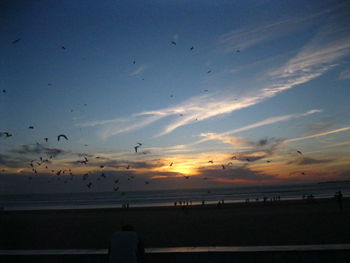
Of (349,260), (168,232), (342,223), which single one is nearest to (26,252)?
(349,260)

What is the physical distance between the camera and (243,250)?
19.0 feet

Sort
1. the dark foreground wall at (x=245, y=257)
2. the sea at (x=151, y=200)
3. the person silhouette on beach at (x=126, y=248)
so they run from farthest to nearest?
1. the sea at (x=151, y=200)
2. the dark foreground wall at (x=245, y=257)
3. the person silhouette on beach at (x=126, y=248)

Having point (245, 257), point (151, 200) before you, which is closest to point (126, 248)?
point (245, 257)

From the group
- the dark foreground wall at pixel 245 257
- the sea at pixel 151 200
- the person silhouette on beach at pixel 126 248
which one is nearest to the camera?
the person silhouette on beach at pixel 126 248

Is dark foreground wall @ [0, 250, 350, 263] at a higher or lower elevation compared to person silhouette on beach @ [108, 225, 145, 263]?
lower

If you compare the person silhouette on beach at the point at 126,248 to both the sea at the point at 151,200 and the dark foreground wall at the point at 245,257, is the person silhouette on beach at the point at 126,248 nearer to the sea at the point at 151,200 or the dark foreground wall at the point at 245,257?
the dark foreground wall at the point at 245,257

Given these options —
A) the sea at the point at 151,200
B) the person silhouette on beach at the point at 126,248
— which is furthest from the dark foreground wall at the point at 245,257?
the sea at the point at 151,200

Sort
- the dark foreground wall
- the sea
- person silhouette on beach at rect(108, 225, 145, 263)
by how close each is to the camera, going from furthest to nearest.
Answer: the sea < the dark foreground wall < person silhouette on beach at rect(108, 225, 145, 263)

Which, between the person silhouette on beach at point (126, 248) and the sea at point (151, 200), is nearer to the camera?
the person silhouette on beach at point (126, 248)

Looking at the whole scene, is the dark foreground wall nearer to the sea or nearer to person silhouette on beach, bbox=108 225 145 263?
person silhouette on beach, bbox=108 225 145 263

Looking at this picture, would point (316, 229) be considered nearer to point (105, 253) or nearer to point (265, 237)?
point (265, 237)

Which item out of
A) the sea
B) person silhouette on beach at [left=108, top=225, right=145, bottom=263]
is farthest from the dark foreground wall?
the sea

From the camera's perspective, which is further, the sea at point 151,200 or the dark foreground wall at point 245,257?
the sea at point 151,200

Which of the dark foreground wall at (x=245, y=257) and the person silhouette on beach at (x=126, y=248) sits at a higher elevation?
the person silhouette on beach at (x=126, y=248)
